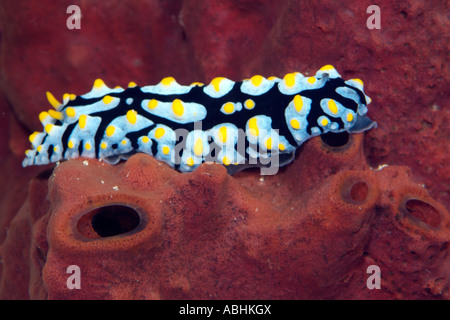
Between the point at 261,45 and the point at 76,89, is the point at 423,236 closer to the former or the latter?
the point at 261,45

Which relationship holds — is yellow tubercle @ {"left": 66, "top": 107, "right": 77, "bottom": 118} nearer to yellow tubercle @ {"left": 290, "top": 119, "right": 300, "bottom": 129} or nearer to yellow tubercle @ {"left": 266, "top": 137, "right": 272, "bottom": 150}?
yellow tubercle @ {"left": 266, "top": 137, "right": 272, "bottom": 150}

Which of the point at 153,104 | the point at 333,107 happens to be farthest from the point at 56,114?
the point at 333,107

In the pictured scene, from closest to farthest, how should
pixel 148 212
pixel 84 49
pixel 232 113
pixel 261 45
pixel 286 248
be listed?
1. pixel 148 212
2. pixel 286 248
3. pixel 232 113
4. pixel 261 45
5. pixel 84 49

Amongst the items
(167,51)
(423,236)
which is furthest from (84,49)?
(423,236)

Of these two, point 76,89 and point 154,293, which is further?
point 76,89

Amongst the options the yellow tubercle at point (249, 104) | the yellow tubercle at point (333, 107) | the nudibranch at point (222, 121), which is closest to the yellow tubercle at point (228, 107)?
the nudibranch at point (222, 121)

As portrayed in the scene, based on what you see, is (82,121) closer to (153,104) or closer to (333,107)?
(153,104)

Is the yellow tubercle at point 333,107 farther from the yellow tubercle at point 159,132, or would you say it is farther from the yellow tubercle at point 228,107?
the yellow tubercle at point 159,132
